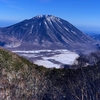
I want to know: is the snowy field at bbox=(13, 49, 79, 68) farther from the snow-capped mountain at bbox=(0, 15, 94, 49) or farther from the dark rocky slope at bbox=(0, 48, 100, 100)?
the snow-capped mountain at bbox=(0, 15, 94, 49)

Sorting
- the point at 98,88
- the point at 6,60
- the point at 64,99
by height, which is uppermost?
the point at 6,60

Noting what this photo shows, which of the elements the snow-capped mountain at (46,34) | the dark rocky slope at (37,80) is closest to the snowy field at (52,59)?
the dark rocky slope at (37,80)

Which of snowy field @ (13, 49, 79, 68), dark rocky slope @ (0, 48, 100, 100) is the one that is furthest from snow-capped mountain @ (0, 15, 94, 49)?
dark rocky slope @ (0, 48, 100, 100)

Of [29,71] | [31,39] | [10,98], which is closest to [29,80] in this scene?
[29,71]

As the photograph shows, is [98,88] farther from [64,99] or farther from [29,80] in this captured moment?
[29,80]

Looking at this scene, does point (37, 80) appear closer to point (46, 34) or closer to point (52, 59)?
point (52, 59)

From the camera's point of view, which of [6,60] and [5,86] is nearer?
[5,86]

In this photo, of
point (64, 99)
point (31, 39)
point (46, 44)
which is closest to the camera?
point (64, 99)
